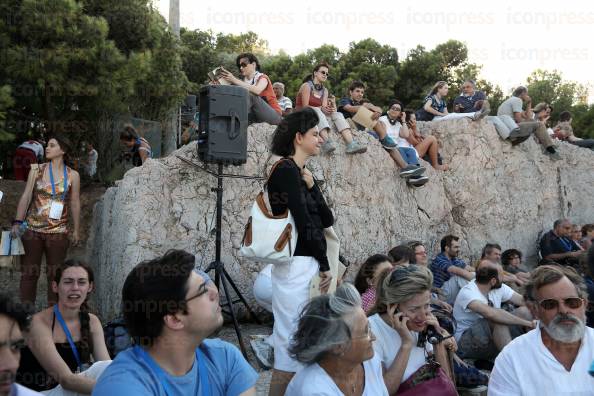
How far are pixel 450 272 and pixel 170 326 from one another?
5.39m

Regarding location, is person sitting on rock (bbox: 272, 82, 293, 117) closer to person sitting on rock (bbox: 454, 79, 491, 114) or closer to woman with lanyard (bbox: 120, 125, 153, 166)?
woman with lanyard (bbox: 120, 125, 153, 166)

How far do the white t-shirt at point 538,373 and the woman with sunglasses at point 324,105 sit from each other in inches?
186

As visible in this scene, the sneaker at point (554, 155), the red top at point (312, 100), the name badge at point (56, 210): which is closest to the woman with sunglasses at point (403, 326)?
the name badge at point (56, 210)

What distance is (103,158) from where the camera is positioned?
1132cm

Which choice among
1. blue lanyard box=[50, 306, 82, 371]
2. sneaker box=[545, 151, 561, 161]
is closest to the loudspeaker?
blue lanyard box=[50, 306, 82, 371]

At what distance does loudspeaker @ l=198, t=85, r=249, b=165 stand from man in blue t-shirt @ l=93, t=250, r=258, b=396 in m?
3.35

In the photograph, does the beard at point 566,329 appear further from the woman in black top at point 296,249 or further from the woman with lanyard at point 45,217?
the woman with lanyard at point 45,217

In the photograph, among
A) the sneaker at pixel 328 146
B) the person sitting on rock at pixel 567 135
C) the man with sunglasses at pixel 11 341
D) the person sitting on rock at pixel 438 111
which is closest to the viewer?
the man with sunglasses at pixel 11 341

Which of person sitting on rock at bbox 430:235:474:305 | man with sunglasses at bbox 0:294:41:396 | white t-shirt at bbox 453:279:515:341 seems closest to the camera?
man with sunglasses at bbox 0:294:41:396

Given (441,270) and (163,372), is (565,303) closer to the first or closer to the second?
(163,372)

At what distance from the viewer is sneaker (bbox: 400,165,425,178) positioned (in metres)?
8.53

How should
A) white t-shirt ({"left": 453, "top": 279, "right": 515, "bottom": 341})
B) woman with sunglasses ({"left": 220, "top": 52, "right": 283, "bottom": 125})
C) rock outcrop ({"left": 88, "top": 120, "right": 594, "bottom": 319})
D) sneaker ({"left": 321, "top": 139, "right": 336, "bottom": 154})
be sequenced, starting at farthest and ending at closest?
sneaker ({"left": 321, "top": 139, "right": 336, "bottom": 154}), woman with sunglasses ({"left": 220, "top": 52, "right": 283, "bottom": 125}), rock outcrop ({"left": 88, "top": 120, "right": 594, "bottom": 319}), white t-shirt ({"left": 453, "top": 279, "right": 515, "bottom": 341})

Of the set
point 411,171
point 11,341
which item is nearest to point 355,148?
point 411,171

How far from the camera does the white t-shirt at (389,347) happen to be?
12.1ft
